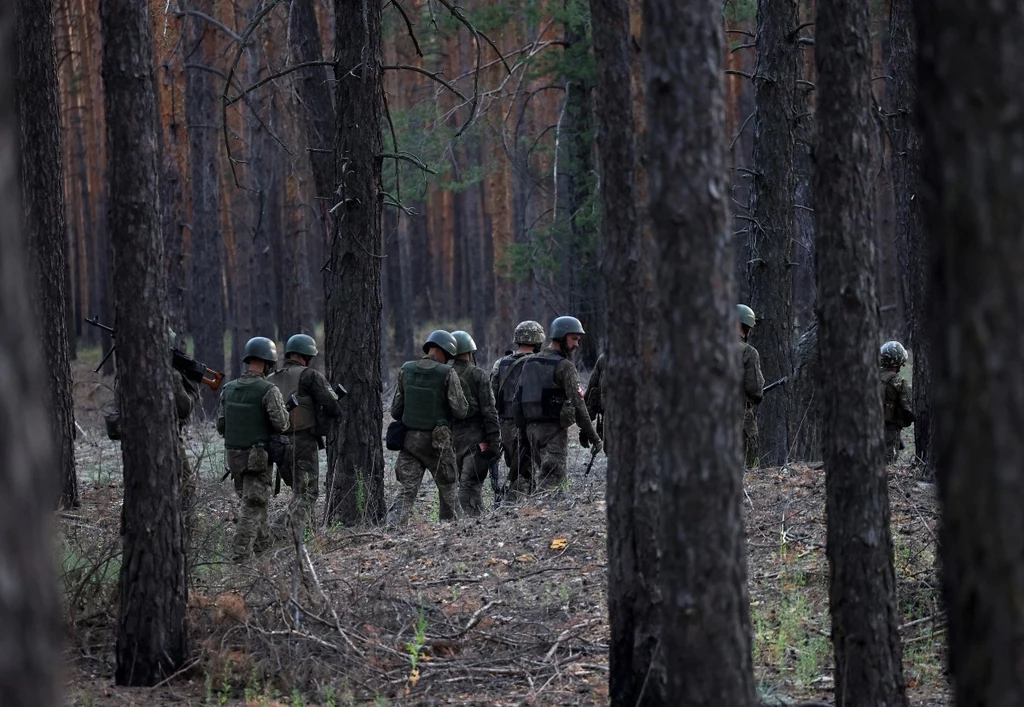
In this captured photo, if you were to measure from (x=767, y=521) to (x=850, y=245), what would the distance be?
13.8 ft

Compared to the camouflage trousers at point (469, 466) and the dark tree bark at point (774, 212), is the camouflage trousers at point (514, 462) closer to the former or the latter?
the camouflage trousers at point (469, 466)

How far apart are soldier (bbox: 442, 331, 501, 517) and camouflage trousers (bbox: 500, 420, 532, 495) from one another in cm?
25

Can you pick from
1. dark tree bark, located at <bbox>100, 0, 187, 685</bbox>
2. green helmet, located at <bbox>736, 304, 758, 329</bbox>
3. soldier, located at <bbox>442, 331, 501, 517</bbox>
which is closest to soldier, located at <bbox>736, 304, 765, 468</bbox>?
green helmet, located at <bbox>736, 304, 758, 329</bbox>

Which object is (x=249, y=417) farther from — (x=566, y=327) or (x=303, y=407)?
(x=566, y=327)

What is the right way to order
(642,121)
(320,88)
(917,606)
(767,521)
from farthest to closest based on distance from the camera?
(320,88), (767,521), (917,606), (642,121)

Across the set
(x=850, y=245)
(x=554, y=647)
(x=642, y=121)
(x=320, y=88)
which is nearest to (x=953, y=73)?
(x=850, y=245)

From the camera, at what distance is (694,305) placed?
4.54 m

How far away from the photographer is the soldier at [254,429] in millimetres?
10609

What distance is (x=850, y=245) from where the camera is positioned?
5.53 meters

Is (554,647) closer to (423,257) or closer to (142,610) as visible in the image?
(142,610)

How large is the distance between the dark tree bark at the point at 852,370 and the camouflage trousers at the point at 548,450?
6.72 metres

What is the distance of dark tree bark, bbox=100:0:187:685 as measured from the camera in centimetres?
673

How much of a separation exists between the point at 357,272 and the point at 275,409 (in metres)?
1.46

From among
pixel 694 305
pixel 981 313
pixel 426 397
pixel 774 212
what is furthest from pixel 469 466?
pixel 981 313
